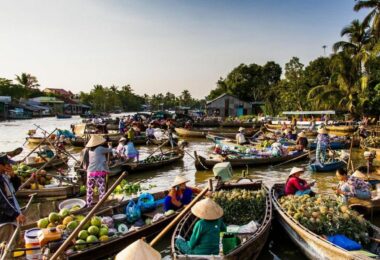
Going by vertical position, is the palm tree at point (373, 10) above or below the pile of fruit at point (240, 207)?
above

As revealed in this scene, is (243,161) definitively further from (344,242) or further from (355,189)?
(344,242)

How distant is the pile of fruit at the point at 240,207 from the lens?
7195mm

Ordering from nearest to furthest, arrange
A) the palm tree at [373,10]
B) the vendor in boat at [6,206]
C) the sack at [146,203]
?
1. the vendor in boat at [6,206]
2. the sack at [146,203]
3. the palm tree at [373,10]

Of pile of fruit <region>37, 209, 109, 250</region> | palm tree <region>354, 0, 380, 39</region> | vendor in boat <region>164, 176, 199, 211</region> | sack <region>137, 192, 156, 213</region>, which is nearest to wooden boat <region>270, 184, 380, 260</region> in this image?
vendor in boat <region>164, 176, 199, 211</region>

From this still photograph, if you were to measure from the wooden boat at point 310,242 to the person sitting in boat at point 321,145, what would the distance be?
7.21m

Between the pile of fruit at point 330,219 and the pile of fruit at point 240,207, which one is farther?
the pile of fruit at point 240,207

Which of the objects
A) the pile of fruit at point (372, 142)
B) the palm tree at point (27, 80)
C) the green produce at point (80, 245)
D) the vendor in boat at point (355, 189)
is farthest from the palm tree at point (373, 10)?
the palm tree at point (27, 80)

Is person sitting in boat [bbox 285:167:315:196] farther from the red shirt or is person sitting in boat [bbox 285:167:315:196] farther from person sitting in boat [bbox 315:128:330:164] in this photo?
person sitting in boat [bbox 315:128:330:164]

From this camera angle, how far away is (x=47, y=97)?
7706 centimetres

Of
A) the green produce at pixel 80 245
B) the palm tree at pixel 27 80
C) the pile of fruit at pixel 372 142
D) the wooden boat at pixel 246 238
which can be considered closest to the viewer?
the wooden boat at pixel 246 238

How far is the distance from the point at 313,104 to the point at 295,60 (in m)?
8.38

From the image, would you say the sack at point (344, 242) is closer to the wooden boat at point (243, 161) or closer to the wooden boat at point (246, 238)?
the wooden boat at point (246, 238)

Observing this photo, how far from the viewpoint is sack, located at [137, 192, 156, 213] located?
25.7ft

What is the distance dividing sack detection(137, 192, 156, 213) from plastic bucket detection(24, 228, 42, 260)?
2.48m
